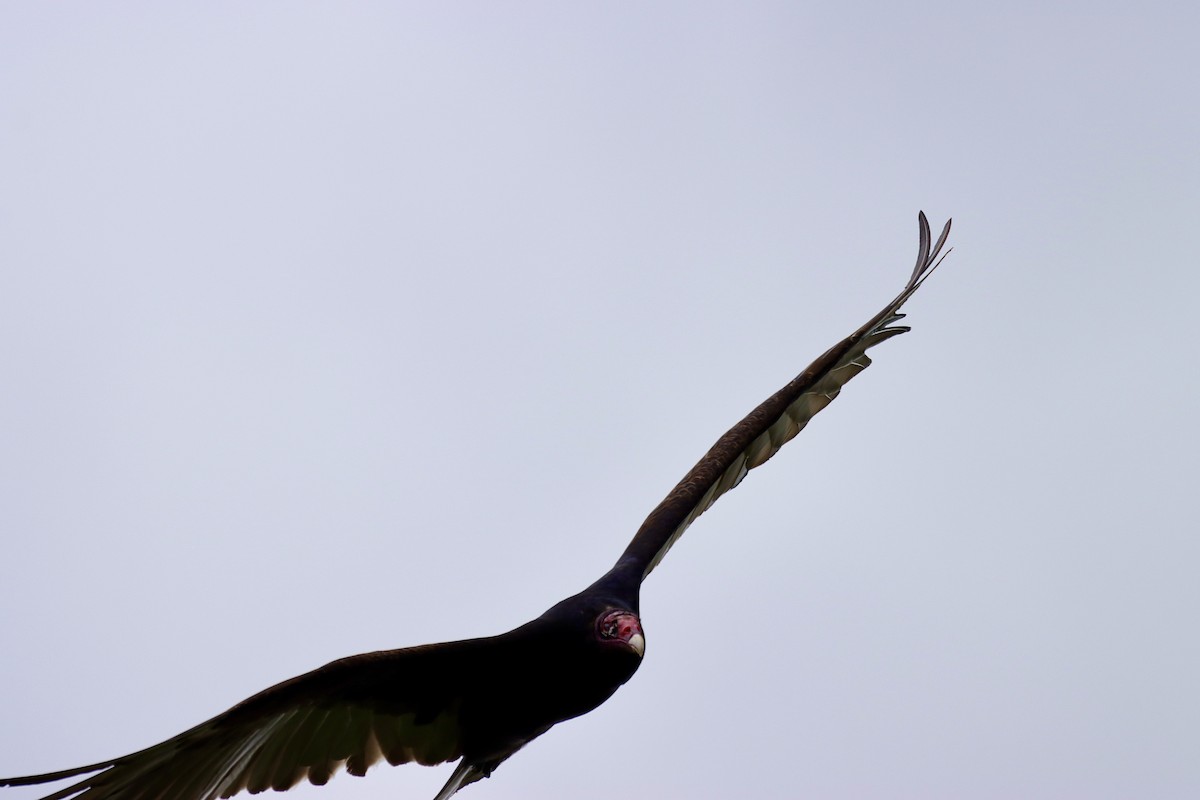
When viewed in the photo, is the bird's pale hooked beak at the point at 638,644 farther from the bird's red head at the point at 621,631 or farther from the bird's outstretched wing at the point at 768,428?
the bird's outstretched wing at the point at 768,428

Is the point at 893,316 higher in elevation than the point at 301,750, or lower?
Result: higher

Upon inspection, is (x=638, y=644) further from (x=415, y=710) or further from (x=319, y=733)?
(x=319, y=733)

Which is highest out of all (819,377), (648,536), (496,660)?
(819,377)

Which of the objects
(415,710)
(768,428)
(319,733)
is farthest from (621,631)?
(768,428)

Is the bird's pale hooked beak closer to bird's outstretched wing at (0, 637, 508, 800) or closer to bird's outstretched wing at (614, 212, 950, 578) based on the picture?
bird's outstretched wing at (0, 637, 508, 800)

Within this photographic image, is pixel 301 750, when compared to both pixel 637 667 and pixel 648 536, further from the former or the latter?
pixel 648 536

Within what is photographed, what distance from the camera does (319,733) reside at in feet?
19.8

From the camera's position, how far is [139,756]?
512 cm

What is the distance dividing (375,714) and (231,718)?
987mm

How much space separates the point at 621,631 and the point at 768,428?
9.69 feet

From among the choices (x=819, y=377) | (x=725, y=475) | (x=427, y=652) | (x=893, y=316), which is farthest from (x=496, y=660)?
(x=893, y=316)

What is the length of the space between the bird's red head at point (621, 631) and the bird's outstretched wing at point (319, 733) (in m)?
0.49

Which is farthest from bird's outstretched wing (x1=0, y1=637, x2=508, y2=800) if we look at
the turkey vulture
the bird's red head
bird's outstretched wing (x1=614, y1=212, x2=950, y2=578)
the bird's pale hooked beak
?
bird's outstretched wing (x1=614, y1=212, x2=950, y2=578)

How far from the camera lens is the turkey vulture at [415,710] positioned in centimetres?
541
